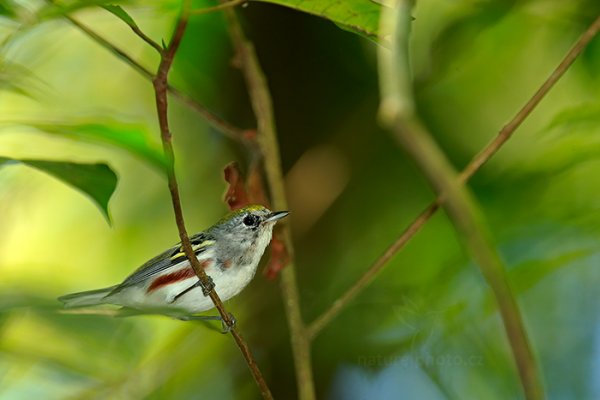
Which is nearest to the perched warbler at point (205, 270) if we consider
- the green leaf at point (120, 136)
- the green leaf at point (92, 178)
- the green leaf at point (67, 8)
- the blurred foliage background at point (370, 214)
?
the blurred foliage background at point (370, 214)

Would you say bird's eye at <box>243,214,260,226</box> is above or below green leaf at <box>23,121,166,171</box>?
above

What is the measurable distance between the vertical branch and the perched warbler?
199cm

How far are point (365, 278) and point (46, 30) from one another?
1814 millimetres

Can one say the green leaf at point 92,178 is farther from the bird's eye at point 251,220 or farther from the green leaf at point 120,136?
the bird's eye at point 251,220

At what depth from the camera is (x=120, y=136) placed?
5.45ft

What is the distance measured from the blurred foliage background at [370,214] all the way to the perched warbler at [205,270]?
Result: 0.87ft

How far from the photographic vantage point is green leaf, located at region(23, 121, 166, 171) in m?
1.60

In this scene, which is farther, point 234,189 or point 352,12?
point 234,189

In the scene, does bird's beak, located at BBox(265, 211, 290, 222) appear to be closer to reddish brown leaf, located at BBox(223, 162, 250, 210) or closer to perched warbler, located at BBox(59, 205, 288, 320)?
perched warbler, located at BBox(59, 205, 288, 320)

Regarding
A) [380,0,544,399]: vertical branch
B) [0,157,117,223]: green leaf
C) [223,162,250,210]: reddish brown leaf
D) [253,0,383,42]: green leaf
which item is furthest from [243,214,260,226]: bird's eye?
[380,0,544,399]: vertical branch

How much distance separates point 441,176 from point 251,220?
247cm

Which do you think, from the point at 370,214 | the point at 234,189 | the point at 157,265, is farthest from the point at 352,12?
the point at 370,214

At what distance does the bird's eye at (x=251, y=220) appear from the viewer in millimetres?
3211

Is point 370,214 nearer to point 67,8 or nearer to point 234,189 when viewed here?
point 234,189
